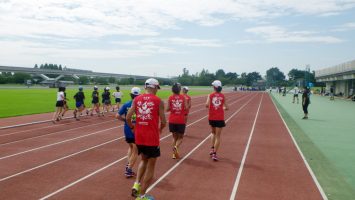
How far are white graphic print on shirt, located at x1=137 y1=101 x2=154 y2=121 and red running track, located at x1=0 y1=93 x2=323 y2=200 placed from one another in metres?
1.51

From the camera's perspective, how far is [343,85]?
2111 inches

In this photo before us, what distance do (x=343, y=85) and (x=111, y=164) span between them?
52.2 m

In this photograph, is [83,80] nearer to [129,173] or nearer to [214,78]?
[214,78]

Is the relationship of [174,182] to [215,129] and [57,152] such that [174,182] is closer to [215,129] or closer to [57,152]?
[215,129]

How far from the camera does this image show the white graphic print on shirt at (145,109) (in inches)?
226

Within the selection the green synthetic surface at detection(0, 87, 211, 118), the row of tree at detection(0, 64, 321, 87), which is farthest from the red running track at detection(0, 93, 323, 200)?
the row of tree at detection(0, 64, 321, 87)

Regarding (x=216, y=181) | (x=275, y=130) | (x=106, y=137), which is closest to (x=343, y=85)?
(x=275, y=130)

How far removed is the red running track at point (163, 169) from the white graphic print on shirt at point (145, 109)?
1511mm

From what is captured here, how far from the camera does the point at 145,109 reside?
577 centimetres

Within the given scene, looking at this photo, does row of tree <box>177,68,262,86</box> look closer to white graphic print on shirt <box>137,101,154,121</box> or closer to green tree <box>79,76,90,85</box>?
green tree <box>79,76,90,85</box>

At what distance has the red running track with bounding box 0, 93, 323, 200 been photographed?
659cm

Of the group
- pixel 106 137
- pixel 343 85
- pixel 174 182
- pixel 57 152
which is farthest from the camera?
pixel 343 85

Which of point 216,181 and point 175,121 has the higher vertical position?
point 175,121

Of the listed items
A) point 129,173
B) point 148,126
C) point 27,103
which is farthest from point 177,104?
point 27,103
